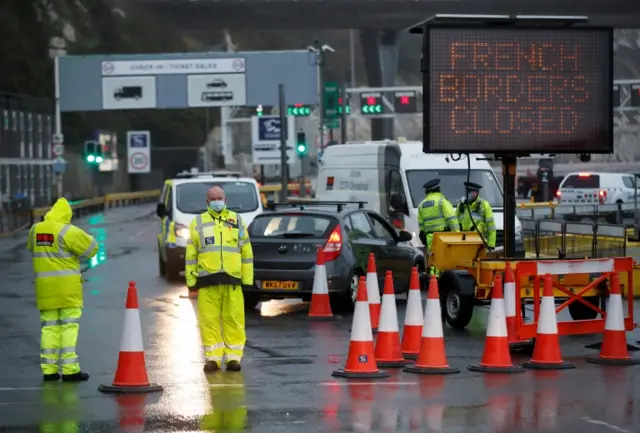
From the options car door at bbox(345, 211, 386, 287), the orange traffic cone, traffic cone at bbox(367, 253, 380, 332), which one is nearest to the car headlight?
car door at bbox(345, 211, 386, 287)

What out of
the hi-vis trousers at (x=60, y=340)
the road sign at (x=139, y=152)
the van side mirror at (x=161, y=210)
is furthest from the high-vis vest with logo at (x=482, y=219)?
the road sign at (x=139, y=152)

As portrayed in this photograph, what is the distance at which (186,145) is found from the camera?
110m

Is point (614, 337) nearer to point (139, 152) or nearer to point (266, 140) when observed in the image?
point (266, 140)

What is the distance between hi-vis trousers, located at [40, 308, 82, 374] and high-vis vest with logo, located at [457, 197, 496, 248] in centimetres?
673

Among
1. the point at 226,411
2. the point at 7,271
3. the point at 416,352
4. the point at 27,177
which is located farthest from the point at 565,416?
the point at 27,177

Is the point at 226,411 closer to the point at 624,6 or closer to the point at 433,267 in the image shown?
the point at 433,267

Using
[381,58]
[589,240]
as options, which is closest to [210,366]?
[589,240]

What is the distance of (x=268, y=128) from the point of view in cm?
4822

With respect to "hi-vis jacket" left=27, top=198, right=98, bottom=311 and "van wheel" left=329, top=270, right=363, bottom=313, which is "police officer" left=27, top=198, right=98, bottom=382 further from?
"van wheel" left=329, top=270, right=363, bottom=313

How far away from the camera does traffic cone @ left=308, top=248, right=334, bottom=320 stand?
60.6ft

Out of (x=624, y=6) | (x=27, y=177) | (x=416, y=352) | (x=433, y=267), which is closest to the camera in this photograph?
(x=416, y=352)

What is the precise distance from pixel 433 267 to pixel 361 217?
2786mm

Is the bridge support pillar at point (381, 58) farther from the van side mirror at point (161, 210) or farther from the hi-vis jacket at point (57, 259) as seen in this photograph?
the hi-vis jacket at point (57, 259)

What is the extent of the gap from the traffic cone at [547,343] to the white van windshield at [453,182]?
477 inches
